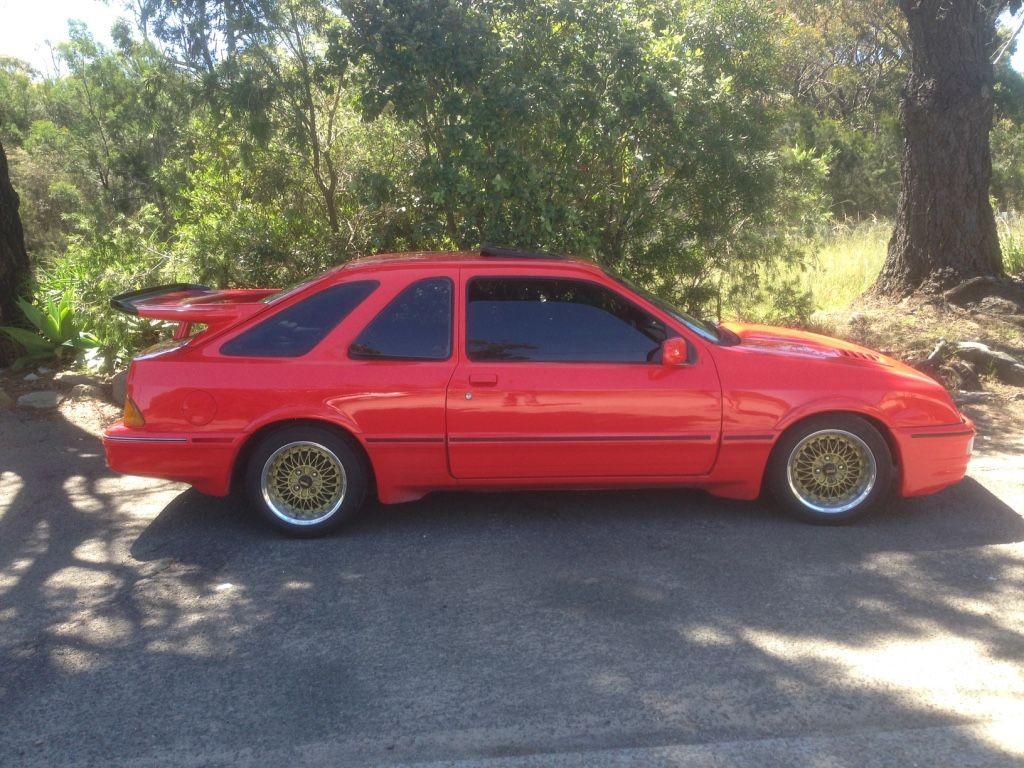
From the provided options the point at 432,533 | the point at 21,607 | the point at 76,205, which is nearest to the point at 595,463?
the point at 432,533

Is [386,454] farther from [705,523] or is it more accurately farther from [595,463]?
[705,523]

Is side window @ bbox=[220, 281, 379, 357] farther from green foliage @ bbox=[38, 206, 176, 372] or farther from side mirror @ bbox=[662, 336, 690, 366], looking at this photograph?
green foliage @ bbox=[38, 206, 176, 372]

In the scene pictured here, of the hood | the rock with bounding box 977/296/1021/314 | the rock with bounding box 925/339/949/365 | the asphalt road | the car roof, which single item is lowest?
the asphalt road

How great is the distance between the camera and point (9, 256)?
10344 mm

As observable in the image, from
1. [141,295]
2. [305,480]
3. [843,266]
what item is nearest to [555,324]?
[305,480]

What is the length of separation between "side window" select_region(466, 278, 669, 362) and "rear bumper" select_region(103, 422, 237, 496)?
5.02ft

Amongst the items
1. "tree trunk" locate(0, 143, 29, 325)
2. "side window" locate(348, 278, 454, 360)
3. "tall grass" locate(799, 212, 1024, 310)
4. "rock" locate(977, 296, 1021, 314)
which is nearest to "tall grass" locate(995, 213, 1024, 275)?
"tall grass" locate(799, 212, 1024, 310)

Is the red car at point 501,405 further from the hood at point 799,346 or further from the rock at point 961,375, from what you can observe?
the rock at point 961,375

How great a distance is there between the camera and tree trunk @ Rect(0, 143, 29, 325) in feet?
33.7

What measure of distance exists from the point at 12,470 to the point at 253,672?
4168 millimetres

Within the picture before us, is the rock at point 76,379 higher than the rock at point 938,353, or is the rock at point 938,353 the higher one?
the rock at point 938,353

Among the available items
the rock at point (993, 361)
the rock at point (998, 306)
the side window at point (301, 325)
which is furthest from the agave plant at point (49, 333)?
the rock at point (998, 306)

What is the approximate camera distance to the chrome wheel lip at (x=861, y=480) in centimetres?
588

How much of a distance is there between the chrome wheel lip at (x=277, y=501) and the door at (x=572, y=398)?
64cm
